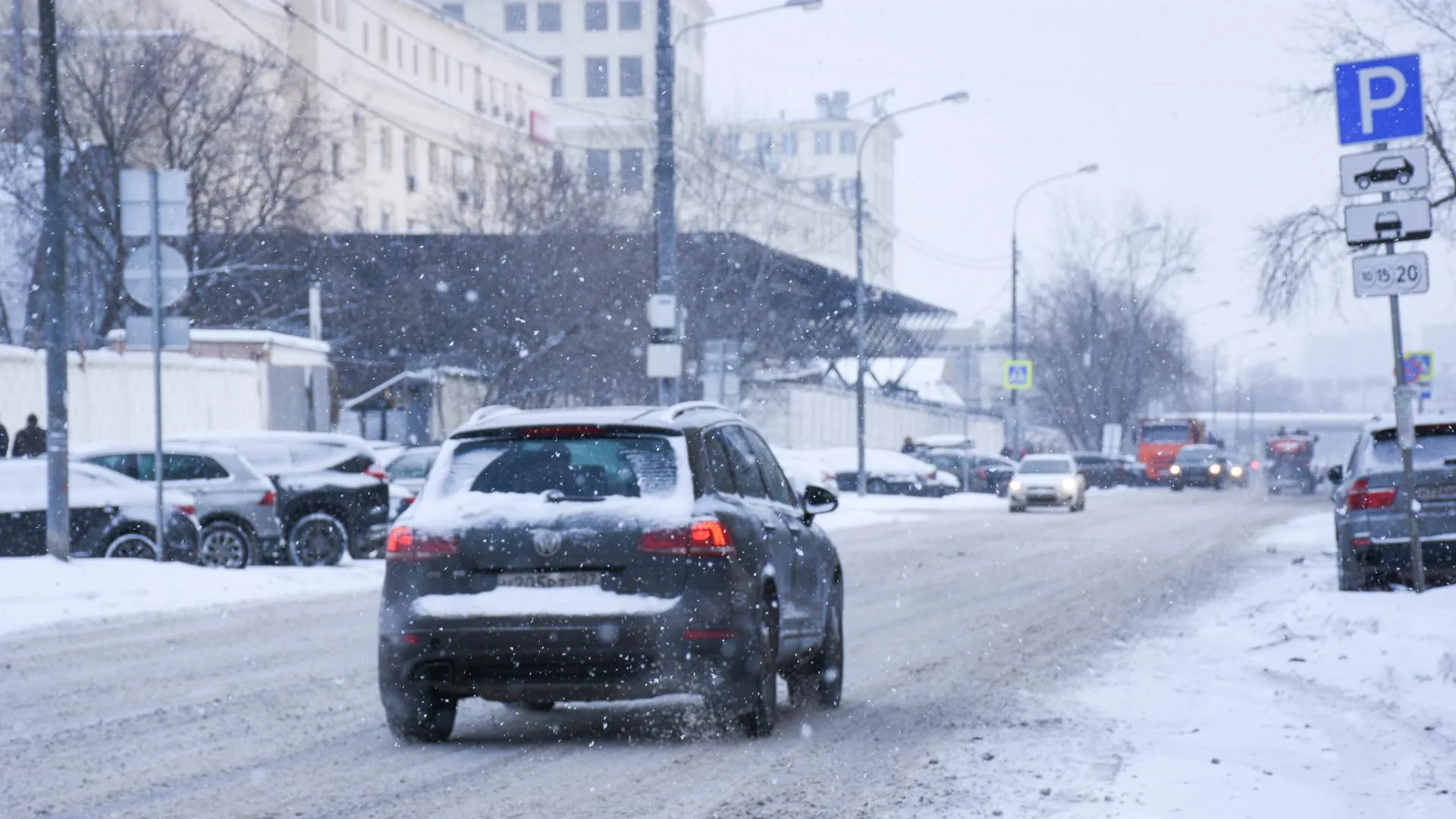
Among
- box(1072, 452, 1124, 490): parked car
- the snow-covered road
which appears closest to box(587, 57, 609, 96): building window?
box(1072, 452, 1124, 490): parked car

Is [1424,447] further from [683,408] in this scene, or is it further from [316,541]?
[316,541]

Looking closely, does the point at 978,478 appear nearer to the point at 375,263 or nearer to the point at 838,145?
the point at 375,263

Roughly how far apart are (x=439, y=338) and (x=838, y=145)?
105896 millimetres

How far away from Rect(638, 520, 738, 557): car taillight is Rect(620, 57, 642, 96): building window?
356ft

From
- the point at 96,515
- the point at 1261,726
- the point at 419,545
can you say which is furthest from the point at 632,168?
the point at 419,545

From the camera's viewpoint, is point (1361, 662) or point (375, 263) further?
point (375, 263)

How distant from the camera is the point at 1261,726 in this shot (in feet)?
32.8

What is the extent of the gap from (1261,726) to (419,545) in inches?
152

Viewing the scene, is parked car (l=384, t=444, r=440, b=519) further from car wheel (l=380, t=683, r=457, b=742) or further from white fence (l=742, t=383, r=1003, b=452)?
white fence (l=742, t=383, r=1003, b=452)

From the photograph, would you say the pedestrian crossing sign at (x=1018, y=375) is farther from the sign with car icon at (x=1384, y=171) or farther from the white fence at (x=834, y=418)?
the sign with car icon at (x=1384, y=171)

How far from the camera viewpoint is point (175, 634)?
53.0ft

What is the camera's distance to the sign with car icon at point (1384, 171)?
1470 cm

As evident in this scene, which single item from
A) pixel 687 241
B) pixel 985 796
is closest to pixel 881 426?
pixel 687 241

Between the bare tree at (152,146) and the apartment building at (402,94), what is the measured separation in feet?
27.4
